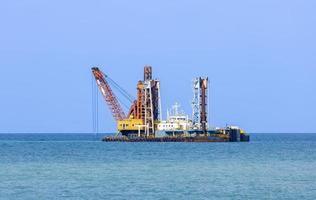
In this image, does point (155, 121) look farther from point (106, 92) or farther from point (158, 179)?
point (158, 179)

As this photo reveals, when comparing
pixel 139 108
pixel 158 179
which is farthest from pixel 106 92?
pixel 158 179

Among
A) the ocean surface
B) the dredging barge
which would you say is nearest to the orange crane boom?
the dredging barge

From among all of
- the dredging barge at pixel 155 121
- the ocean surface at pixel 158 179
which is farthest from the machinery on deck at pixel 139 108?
the ocean surface at pixel 158 179

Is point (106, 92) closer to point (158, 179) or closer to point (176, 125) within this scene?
point (176, 125)

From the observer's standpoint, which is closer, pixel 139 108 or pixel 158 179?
pixel 158 179

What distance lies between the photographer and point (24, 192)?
5262cm

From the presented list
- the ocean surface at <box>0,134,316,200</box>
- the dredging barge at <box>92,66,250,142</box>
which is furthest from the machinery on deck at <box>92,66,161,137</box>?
the ocean surface at <box>0,134,316,200</box>

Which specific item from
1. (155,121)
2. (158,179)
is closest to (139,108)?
(155,121)

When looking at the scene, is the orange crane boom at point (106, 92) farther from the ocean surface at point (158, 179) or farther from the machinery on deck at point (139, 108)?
the ocean surface at point (158, 179)

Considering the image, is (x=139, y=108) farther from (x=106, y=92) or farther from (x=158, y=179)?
(x=158, y=179)

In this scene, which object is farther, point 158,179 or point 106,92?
point 106,92

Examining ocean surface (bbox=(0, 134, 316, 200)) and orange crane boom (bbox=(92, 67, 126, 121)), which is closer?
ocean surface (bbox=(0, 134, 316, 200))

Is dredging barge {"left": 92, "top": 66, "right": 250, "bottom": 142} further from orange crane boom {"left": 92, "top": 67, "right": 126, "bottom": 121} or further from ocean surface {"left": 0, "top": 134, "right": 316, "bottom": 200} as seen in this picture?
ocean surface {"left": 0, "top": 134, "right": 316, "bottom": 200}

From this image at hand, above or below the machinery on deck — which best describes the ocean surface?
below
